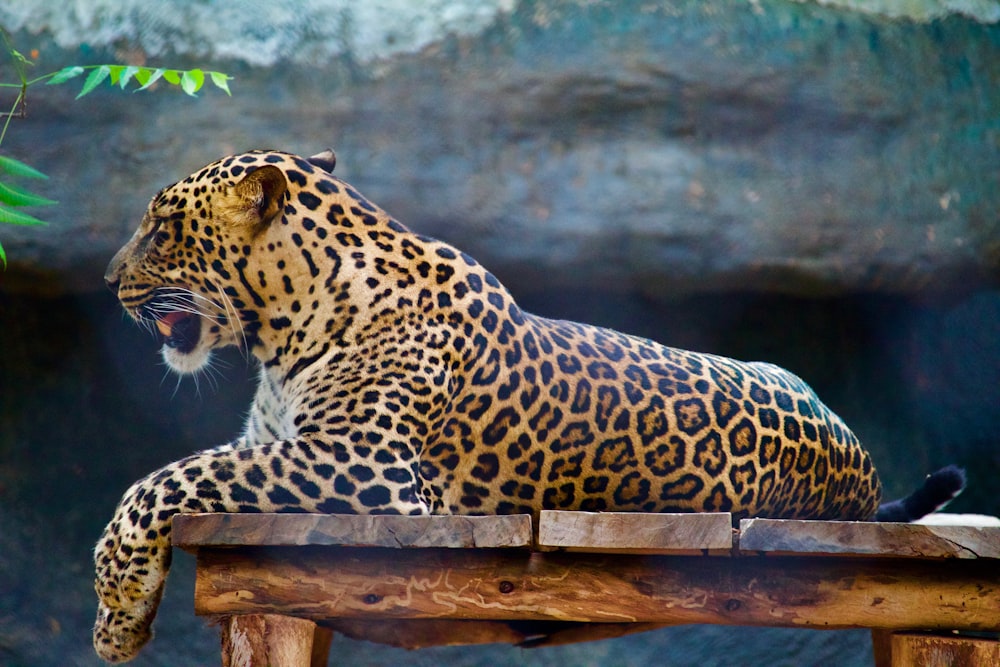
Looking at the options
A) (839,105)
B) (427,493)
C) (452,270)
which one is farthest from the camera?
(839,105)

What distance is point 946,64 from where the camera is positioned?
7.37 m

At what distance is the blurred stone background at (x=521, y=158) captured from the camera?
7016mm

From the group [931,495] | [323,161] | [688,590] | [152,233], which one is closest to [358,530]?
[688,590]

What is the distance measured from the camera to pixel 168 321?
179 inches

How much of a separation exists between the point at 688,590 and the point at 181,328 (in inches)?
90.4

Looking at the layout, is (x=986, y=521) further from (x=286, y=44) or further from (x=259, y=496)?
(x=286, y=44)

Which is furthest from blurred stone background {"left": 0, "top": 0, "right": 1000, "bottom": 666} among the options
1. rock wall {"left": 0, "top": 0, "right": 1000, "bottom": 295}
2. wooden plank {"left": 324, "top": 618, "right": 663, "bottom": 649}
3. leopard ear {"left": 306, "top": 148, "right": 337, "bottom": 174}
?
wooden plank {"left": 324, "top": 618, "right": 663, "bottom": 649}

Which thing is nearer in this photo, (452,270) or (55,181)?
(452,270)

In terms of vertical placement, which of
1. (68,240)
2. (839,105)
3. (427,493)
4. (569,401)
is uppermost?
(839,105)

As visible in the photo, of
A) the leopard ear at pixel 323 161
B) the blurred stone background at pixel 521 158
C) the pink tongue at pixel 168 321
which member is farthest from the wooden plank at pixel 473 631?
the blurred stone background at pixel 521 158

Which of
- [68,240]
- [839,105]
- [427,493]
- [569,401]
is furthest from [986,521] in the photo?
[68,240]

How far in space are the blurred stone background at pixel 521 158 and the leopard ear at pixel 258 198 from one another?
9.19ft

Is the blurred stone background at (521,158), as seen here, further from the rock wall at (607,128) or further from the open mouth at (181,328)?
the open mouth at (181,328)

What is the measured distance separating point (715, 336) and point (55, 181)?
446 cm
